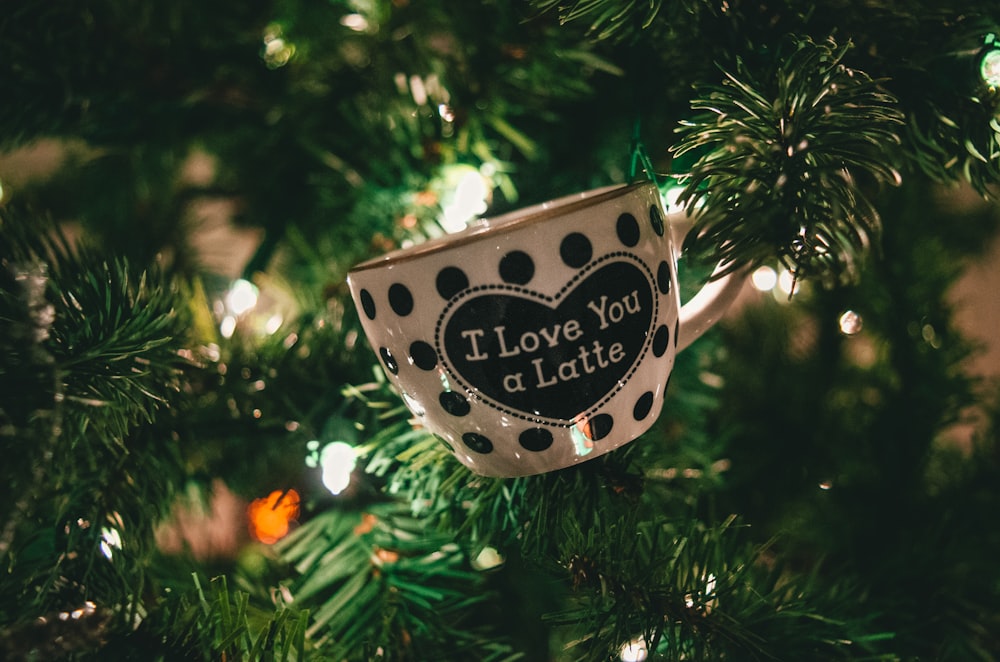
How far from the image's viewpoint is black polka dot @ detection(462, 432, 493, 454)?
0.98 feet

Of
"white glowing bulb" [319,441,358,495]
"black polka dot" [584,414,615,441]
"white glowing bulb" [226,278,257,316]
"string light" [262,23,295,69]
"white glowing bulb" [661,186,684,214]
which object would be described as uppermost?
"string light" [262,23,295,69]

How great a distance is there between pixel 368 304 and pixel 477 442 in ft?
0.27

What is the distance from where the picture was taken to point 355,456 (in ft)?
1.24

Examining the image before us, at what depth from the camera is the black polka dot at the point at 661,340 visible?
297mm

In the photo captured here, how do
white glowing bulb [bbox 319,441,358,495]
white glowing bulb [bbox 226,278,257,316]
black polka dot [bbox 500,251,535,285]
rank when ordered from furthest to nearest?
white glowing bulb [bbox 226,278,257,316] → white glowing bulb [bbox 319,441,358,495] → black polka dot [bbox 500,251,535,285]

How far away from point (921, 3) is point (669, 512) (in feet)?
1.12

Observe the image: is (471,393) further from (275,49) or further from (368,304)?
(275,49)

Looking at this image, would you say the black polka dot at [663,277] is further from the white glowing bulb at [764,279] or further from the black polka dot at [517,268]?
the white glowing bulb at [764,279]

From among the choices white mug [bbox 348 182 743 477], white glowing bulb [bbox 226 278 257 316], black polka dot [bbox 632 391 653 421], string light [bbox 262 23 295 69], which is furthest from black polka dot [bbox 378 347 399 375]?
string light [bbox 262 23 295 69]

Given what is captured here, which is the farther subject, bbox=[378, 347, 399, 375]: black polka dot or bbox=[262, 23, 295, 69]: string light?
bbox=[262, 23, 295, 69]: string light

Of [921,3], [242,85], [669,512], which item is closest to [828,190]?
[921,3]

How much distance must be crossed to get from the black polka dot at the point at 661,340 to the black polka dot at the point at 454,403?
0.09 meters

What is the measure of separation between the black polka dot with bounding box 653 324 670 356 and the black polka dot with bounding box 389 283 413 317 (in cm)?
11

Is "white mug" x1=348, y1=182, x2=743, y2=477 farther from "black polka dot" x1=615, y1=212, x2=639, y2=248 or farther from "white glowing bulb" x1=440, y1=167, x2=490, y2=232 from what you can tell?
"white glowing bulb" x1=440, y1=167, x2=490, y2=232
